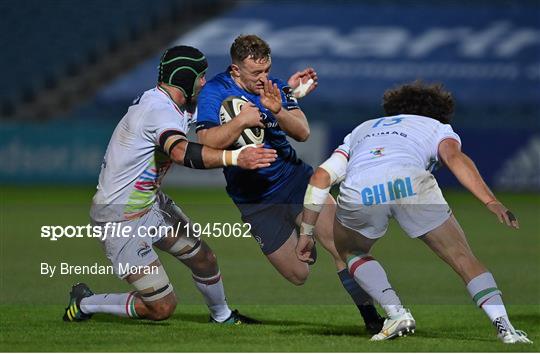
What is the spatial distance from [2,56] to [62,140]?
21.9ft

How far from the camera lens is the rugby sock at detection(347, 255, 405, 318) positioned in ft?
25.0

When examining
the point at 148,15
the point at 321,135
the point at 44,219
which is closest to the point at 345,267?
the point at 44,219

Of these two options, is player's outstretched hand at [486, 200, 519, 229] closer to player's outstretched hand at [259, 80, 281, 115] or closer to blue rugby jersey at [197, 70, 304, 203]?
player's outstretched hand at [259, 80, 281, 115]

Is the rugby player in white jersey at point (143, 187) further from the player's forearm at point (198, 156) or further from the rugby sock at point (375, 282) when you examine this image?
the rugby sock at point (375, 282)

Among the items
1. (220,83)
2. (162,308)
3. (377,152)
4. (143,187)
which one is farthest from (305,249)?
(220,83)

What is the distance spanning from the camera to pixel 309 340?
7.75 meters

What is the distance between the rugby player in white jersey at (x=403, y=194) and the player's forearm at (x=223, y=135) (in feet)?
2.18

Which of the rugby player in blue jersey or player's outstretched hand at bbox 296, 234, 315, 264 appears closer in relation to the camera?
player's outstretched hand at bbox 296, 234, 315, 264

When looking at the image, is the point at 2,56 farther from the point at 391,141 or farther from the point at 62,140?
the point at 391,141

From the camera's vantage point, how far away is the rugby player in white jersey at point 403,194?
739cm

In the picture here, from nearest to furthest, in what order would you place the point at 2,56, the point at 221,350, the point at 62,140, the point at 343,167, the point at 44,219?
1. the point at 221,350
2. the point at 343,167
3. the point at 44,219
4. the point at 62,140
5. the point at 2,56

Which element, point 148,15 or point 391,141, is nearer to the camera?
point 391,141

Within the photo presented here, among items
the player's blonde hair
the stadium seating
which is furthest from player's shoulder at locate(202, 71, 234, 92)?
the stadium seating

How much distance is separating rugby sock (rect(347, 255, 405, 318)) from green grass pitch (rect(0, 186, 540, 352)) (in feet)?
0.86
